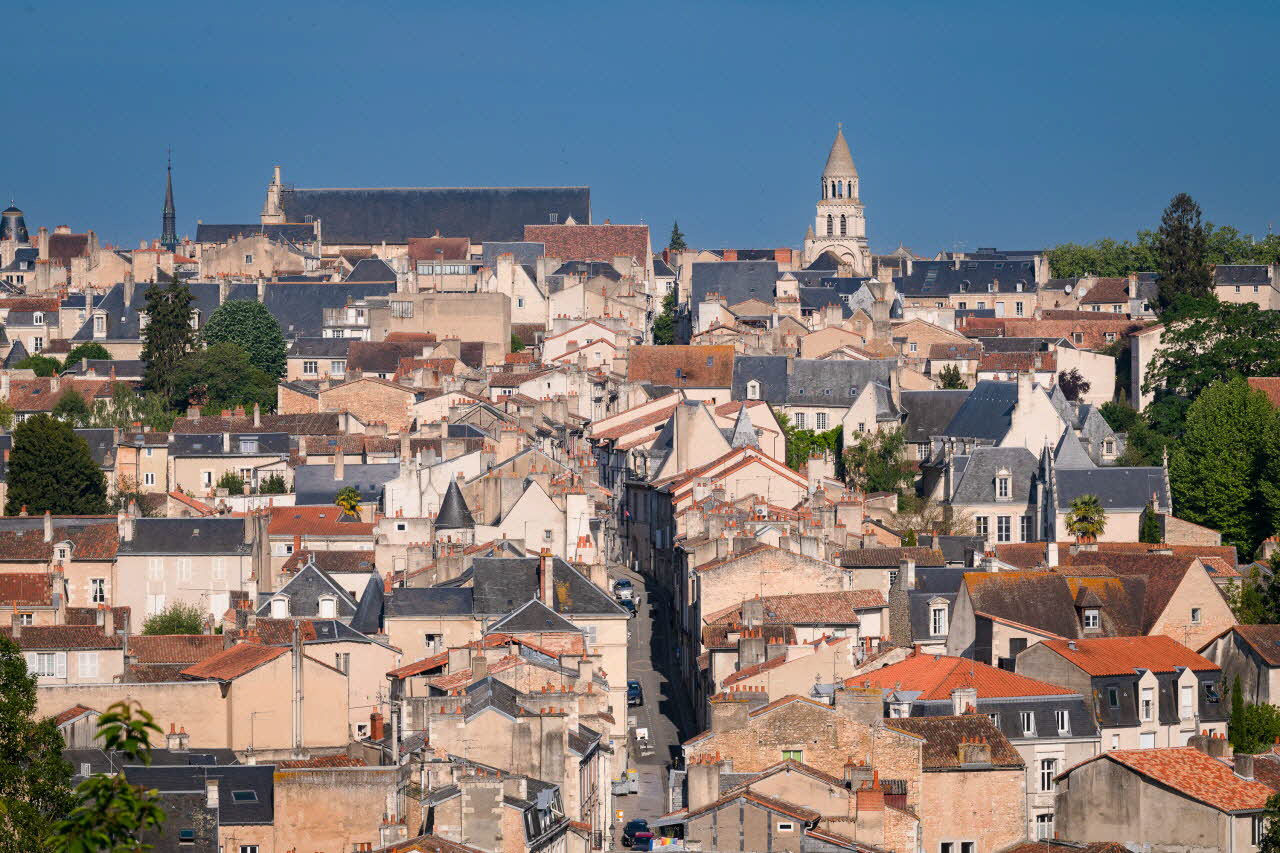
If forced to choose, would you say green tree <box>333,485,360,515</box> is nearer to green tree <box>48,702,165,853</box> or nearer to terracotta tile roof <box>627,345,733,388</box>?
terracotta tile roof <box>627,345,733,388</box>

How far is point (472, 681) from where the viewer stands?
3884 centimetres

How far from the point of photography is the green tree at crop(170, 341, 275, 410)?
8694 centimetres

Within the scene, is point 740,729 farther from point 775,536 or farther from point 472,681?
point 775,536

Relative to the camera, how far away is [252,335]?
9494 cm

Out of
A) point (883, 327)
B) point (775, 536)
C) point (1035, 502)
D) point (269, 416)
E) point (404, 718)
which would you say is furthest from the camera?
point (883, 327)

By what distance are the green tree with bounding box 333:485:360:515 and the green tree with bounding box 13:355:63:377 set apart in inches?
1214

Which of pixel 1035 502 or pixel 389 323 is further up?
pixel 389 323

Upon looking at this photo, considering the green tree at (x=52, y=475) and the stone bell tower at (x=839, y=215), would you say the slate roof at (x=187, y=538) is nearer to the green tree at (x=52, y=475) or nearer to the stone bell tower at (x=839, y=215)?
the green tree at (x=52, y=475)

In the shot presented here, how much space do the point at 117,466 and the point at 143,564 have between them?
15152 millimetres

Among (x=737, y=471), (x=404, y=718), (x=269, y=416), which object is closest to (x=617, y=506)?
(x=737, y=471)

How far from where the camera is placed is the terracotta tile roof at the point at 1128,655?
145ft

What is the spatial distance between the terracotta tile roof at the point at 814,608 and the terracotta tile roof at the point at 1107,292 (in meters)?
66.1

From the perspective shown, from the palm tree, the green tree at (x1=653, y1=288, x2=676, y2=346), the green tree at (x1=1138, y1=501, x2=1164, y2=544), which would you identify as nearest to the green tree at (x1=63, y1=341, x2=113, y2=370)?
the green tree at (x1=653, y1=288, x2=676, y2=346)

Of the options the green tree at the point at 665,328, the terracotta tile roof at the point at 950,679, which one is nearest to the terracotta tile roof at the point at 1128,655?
the terracotta tile roof at the point at 950,679
